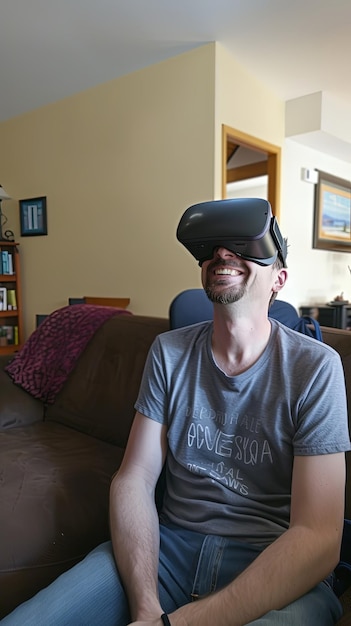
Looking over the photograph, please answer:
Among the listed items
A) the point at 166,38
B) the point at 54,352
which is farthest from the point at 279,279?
the point at 166,38

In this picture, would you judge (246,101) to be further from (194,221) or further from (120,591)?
(120,591)

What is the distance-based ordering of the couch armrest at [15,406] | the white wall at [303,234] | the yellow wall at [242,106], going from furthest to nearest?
the white wall at [303,234], the yellow wall at [242,106], the couch armrest at [15,406]

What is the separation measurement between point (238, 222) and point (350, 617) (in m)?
0.80

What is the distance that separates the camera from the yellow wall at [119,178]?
2789 millimetres

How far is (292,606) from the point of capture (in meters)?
0.72

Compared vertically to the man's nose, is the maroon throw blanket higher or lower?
lower

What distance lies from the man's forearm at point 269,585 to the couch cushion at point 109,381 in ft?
2.90

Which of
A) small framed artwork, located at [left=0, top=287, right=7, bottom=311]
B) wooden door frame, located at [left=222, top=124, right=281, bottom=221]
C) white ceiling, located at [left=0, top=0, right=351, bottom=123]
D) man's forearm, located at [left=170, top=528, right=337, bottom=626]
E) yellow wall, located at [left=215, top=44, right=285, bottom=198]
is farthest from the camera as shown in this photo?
small framed artwork, located at [left=0, top=287, right=7, bottom=311]

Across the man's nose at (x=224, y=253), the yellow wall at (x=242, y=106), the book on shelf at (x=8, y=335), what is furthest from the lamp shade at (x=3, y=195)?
the man's nose at (x=224, y=253)

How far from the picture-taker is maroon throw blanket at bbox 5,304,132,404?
188cm

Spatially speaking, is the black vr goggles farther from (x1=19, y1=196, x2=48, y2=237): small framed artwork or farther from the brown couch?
(x1=19, y1=196, x2=48, y2=237): small framed artwork

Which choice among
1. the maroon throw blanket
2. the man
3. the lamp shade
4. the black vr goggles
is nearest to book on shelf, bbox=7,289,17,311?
the lamp shade

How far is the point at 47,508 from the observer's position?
3.78 ft

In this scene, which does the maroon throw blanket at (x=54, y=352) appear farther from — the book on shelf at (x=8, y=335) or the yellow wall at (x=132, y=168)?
the book on shelf at (x=8, y=335)
